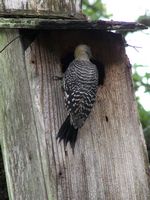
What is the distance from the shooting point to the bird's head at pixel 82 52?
402cm

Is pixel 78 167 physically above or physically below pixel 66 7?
below

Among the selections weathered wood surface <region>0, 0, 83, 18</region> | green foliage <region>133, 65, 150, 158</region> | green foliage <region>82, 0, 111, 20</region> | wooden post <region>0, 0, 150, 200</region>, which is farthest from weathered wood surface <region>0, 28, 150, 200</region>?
green foliage <region>82, 0, 111, 20</region>

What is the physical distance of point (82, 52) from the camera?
4016mm

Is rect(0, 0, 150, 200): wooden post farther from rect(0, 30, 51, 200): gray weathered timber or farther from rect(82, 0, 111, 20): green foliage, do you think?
rect(82, 0, 111, 20): green foliage

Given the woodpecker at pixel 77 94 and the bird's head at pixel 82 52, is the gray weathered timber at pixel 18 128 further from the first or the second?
the bird's head at pixel 82 52

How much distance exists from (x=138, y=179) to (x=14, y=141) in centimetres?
87

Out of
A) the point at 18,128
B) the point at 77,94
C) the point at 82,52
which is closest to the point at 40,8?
the point at 82,52

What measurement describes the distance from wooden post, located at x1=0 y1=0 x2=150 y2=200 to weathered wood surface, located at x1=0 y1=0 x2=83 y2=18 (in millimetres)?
25

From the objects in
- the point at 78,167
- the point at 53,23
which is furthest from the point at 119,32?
the point at 78,167

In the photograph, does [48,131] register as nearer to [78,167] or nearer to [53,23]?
[78,167]

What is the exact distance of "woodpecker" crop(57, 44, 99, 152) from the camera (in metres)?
3.86

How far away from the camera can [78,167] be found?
12.9 feet

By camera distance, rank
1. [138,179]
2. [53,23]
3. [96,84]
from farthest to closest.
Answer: [138,179] → [96,84] → [53,23]

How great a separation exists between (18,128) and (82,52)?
599 millimetres
